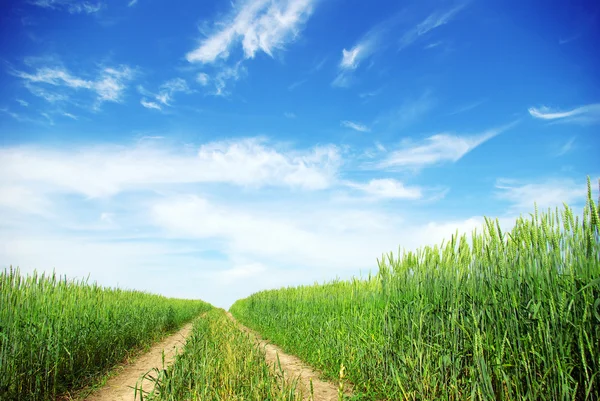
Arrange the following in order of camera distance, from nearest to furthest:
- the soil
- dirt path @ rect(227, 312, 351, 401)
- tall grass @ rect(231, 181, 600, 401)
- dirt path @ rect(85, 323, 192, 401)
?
tall grass @ rect(231, 181, 600, 401), dirt path @ rect(227, 312, 351, 401), the soil, dirt path @ rect(85, 323, 192, 401)

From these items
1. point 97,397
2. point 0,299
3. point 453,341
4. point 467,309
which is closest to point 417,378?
point 453,341

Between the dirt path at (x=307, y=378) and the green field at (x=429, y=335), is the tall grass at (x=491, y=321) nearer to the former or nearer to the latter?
the green field at (x=429, y=335)

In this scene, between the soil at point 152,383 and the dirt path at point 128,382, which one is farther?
the dirt path at point 128,382

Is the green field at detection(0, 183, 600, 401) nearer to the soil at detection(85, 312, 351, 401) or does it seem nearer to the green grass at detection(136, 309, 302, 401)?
the green grass at detection(136, 309, 302, 401)

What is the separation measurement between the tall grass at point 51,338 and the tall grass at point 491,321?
5466 mm

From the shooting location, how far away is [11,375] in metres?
5.39

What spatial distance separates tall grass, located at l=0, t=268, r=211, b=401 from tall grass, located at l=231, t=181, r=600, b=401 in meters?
5.47

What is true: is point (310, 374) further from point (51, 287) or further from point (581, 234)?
point (51, 287)

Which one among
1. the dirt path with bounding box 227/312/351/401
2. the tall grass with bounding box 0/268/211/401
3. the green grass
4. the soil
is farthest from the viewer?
the soil

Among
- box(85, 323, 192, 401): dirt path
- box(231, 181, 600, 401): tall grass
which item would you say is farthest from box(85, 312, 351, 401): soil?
box(231, 181, 600, 401): tall grass

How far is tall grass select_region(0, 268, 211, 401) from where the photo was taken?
5730 millimetres

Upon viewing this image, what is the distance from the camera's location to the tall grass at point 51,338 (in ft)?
18.8

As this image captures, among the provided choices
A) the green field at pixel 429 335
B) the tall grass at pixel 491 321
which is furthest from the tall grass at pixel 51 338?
the tall grass at pixel 491 321

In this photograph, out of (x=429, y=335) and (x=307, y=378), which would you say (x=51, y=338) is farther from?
(x=429, y=335)
